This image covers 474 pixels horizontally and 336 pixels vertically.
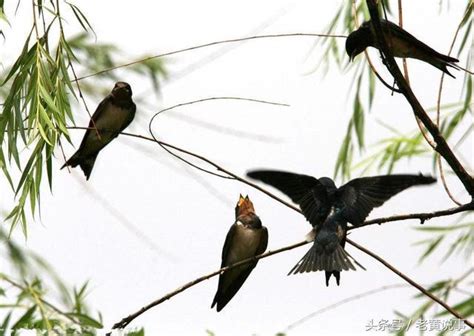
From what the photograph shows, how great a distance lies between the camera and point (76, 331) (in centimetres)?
289

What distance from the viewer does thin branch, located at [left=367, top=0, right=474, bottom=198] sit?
229 cm

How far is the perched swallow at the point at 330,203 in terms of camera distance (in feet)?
9.29

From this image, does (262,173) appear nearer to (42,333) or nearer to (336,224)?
(336,224)

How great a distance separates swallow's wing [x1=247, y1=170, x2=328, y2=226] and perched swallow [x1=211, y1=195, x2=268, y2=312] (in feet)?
2.79

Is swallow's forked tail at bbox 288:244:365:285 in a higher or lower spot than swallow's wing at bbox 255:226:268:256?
lower

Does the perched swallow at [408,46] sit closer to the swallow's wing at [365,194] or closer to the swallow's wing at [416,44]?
the swallow's wing at [416,44]

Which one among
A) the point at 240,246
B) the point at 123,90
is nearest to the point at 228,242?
the point at 240,246

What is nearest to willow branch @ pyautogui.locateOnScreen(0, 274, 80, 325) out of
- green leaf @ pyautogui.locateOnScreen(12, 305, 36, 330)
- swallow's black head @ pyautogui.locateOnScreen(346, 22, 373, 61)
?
green leaf @ pyautogui.locateOnScreen(12, 305, 36, 330)

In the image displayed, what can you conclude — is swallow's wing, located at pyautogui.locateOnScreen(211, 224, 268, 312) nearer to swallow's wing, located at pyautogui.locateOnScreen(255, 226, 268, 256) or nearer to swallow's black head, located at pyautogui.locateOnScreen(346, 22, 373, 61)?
swallow's wing, located at pyautogui.locateOnScreen(255, 226, 268, 256)

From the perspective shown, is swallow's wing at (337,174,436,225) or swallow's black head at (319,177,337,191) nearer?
swallow's wing at (337,174,436,225)

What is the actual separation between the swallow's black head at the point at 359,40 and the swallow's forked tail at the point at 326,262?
0.57m

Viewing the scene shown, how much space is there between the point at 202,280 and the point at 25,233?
0.58 meters

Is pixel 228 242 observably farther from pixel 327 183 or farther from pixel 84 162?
pixel 327 183

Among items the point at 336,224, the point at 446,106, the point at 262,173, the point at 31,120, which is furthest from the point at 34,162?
the point at 446,106
